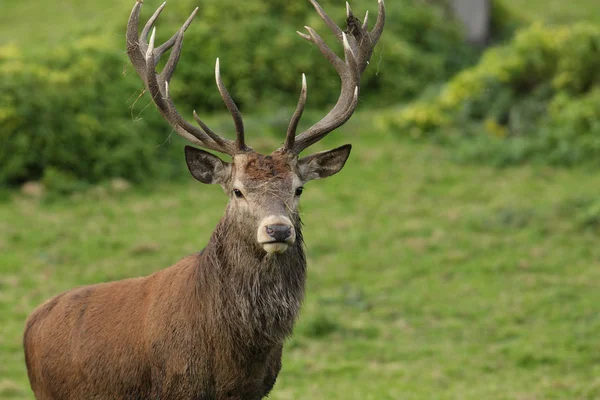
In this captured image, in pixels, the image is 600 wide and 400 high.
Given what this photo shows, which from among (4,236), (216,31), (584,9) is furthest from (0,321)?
(584,9)

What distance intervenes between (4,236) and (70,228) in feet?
2.74

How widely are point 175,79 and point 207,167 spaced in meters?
10.5

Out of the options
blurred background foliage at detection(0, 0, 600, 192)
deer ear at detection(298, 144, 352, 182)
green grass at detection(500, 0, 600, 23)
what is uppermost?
green grass at detection(500, 0, 600, 23)

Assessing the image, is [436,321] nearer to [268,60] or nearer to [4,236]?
[4,236]

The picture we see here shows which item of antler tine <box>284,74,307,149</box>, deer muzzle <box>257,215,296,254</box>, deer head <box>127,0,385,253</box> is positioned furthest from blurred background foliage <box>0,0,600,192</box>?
deer muzzle <box>257,215,296,254</box>

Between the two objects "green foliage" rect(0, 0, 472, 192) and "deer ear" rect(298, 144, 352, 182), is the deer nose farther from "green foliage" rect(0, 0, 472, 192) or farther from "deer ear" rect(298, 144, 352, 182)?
"green foliage" rect(0, 0, 472, 192)

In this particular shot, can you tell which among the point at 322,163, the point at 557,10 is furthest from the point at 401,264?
the point at 557,10

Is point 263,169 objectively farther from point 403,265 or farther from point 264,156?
point 403,265

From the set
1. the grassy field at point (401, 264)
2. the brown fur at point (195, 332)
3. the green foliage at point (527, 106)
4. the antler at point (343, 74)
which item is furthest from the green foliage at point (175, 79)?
the brown fur at point (195, 332)

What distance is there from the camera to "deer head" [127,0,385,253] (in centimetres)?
595

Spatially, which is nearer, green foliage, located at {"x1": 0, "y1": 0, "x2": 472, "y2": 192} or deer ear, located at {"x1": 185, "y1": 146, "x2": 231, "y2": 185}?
deer ear, located at {"x1": 185, "y1": 146, "x2": 231, "y2": 185}

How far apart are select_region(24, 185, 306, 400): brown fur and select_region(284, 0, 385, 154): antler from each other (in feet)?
1.84

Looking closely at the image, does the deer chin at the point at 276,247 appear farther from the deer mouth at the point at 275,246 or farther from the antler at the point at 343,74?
the antler at the point at 343,74

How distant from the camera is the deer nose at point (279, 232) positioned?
571cm
